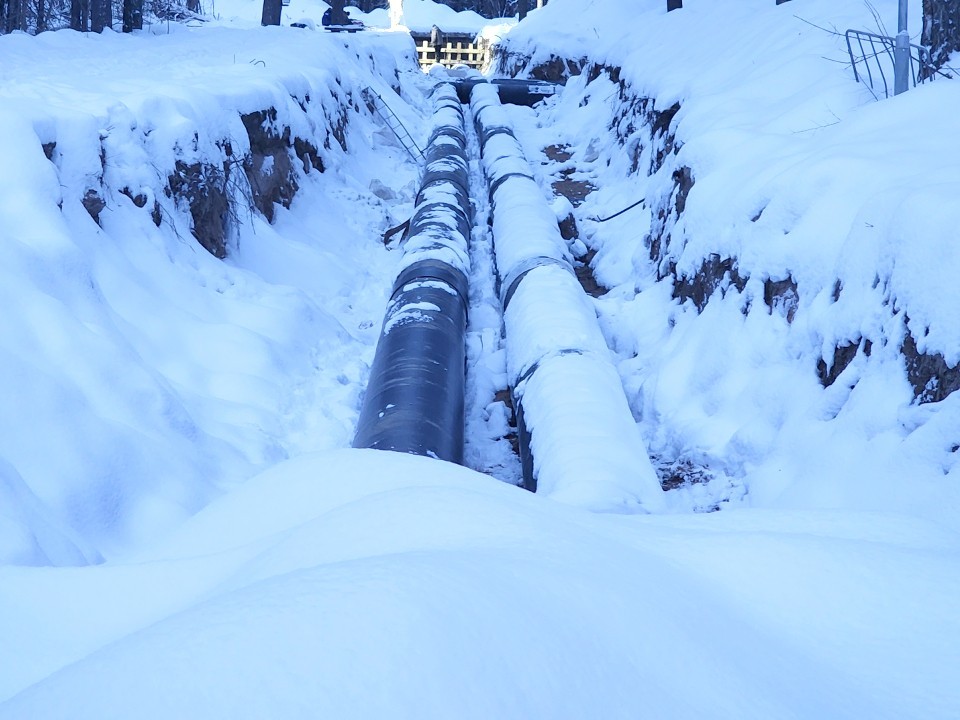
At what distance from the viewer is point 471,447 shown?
4895 millimetres

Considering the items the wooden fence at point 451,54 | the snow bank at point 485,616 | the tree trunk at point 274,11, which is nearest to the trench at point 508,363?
the snow bank at point 485,616

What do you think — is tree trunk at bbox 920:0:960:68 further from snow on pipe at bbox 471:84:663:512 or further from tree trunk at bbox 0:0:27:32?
tree trunk at bbox 0:0:27:32

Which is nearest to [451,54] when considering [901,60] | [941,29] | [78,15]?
[78,15]

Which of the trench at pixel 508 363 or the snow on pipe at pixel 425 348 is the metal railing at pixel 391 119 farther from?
the snow on pipe at pixel 425 348

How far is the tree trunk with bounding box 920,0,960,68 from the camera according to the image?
5445 millimetres

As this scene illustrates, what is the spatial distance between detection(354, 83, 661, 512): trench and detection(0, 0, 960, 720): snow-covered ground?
0.85ft

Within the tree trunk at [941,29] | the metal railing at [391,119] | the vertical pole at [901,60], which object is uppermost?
the tree trunk at [941,29]

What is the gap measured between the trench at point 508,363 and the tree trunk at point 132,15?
27.8ft

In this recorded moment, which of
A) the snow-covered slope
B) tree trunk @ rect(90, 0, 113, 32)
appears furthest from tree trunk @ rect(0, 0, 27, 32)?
the snow-covered slope

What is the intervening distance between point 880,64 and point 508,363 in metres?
3.89

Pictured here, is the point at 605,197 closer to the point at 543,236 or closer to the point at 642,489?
the point at 543,236

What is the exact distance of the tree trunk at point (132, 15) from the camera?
13266mm

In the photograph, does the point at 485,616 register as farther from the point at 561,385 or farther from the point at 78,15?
the point at 78,15

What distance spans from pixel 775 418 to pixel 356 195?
6116mm
